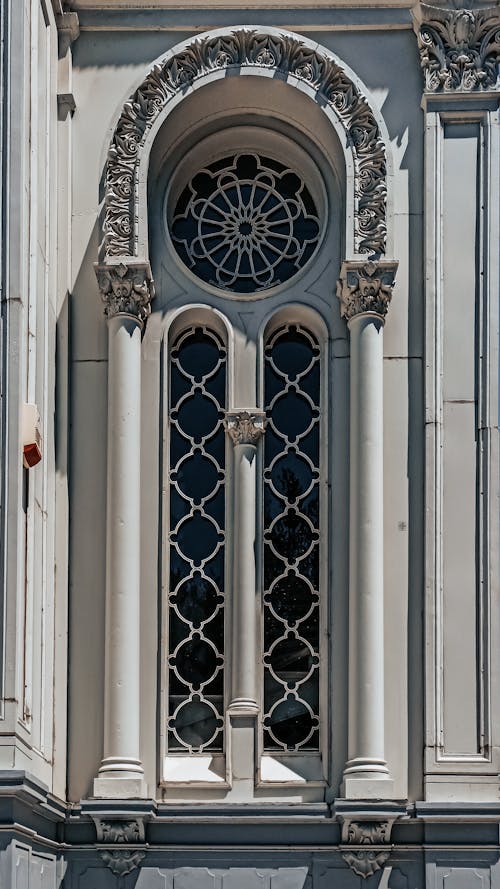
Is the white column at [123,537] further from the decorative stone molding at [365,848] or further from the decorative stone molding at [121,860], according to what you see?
the decorative stone molding at [365,848]

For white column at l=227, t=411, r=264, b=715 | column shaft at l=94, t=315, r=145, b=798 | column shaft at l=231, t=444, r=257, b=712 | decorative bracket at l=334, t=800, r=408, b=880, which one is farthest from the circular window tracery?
decorative bracket at l=334, t=800, r=408, b=880

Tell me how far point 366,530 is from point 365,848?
3373mm

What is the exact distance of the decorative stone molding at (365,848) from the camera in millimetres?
23602

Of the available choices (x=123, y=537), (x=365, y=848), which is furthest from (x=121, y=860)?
(x=123, y=537)

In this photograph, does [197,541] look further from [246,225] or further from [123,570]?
[246,225]

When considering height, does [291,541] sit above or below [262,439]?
below

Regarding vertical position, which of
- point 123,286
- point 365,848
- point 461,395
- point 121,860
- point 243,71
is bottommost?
point 121,860

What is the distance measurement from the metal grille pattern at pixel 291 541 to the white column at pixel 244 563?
0.27 metres

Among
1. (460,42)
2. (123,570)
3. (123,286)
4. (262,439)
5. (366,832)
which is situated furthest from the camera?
(460,42)

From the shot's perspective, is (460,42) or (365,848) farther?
(460,42)

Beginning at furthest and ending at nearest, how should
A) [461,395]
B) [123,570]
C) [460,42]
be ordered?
[460,42] < [461,395] < [123,570]

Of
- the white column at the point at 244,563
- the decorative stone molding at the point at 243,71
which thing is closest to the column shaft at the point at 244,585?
the white column at the point at 244,563

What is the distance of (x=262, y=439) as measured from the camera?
25.1m

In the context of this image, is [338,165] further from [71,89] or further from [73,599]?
[73,599]
